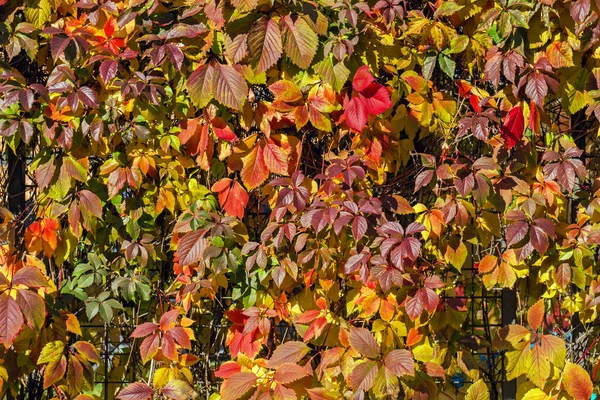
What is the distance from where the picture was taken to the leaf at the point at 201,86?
2307 millimetres

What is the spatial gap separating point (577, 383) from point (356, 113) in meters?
1.10

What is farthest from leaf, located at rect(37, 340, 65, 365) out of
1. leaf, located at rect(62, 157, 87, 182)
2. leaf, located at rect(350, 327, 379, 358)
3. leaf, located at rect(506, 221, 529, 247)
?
leaf, located at rect(506, 221, 529, 247)

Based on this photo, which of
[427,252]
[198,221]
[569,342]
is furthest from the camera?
[569,342]

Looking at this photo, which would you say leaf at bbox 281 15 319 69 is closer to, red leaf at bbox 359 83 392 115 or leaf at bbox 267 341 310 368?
red leaf at bbox 359 83 392 115

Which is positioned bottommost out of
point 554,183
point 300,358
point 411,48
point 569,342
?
point 569,342

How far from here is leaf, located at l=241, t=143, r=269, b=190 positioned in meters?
2.41

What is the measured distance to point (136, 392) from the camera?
243 cm

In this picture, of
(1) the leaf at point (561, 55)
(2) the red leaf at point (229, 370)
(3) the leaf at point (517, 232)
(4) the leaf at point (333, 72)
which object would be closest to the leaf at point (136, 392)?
(2) the red leaf at point (229, 370)

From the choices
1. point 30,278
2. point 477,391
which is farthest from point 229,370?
point 477,391

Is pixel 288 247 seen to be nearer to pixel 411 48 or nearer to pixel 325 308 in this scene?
pixel 325 308

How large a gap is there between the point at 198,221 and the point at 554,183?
3.82ft

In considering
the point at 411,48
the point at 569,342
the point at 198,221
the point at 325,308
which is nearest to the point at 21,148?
the point at 198,221

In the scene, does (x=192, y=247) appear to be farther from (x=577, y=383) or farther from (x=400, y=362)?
(x=577, y=383)

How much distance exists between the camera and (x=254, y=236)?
263 cm
